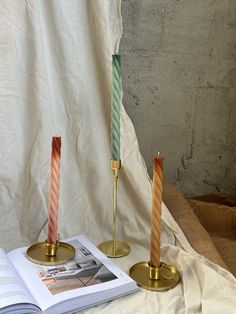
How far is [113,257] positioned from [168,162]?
55 centimetres

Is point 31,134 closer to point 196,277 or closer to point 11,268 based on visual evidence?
point 11,268

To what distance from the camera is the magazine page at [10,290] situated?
0.78 metres

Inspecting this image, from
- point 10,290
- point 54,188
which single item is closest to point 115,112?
point 54,188

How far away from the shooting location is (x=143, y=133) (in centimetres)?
150

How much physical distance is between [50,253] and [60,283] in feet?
0.43

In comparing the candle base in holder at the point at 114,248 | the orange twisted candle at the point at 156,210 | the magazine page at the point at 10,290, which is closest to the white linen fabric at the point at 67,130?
the candle base in holder at the point at 114,248

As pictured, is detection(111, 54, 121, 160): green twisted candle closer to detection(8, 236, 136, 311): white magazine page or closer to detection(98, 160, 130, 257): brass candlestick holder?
detection(98, 160, 130, 257): brass candlestick holder

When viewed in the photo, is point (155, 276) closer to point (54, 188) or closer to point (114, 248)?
point (114, 248)

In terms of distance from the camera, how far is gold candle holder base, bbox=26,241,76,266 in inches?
39.4

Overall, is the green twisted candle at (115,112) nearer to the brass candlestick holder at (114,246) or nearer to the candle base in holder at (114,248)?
the brass candlestick holder at (114,246)

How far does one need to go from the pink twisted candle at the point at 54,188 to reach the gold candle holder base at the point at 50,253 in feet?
0.07

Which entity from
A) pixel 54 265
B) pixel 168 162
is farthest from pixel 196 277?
pixel 168 162

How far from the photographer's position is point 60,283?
2.97ft

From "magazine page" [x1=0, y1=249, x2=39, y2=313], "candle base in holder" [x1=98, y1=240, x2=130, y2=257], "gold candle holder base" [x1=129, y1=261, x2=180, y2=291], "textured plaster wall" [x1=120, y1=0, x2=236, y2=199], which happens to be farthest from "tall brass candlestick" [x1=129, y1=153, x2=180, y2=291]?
"textured plaster wall" [x1=120, y1=0, x2=236, y2=199]
